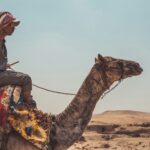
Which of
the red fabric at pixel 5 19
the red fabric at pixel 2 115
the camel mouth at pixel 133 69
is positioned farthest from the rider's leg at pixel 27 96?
the camel mouth at pixel 133 69

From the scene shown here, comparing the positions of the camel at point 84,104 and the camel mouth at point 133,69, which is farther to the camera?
the camel mouth at point 133,69

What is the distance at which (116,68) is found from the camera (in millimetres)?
7180

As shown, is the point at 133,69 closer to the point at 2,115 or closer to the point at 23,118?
the point at 23,118

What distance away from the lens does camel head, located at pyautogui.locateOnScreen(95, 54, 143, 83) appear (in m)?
7.17

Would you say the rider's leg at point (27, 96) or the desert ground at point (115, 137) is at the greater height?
the rider's leg at point (27, 96)

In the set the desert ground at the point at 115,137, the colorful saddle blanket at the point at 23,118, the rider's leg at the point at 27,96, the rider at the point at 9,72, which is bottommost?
the desert ground at the point at 115,137

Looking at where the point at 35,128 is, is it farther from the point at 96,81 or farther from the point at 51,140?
the point at 96,81

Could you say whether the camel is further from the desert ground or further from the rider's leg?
the desert ground

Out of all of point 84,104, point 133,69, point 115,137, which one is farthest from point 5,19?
point 115,137

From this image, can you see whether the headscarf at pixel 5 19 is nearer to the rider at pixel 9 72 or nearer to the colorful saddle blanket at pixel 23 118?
the rider at pixel 9 72

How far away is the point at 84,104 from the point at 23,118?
3.15 feet

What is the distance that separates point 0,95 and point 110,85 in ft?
5.64

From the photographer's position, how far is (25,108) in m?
6.96

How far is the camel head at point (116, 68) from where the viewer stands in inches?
282
